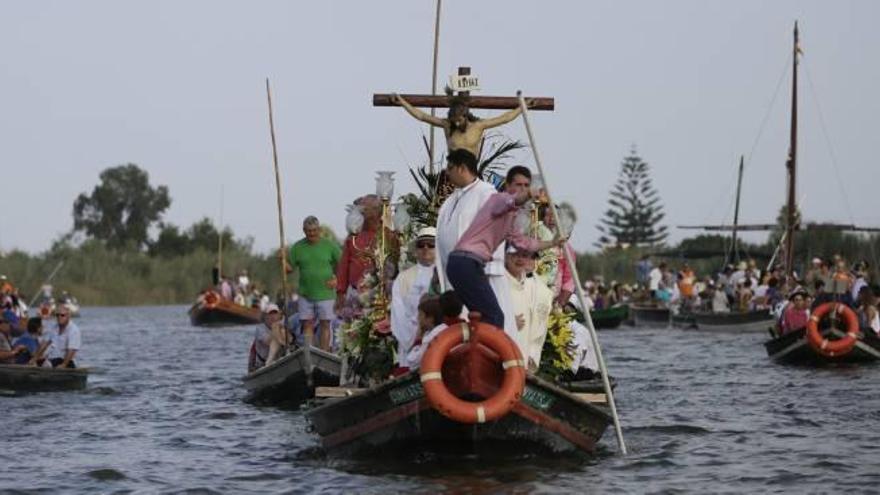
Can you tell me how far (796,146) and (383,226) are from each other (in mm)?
41308

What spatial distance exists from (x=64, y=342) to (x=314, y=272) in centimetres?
517

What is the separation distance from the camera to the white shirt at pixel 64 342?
2705cm

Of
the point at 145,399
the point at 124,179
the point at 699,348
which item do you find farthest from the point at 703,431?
the point at 124,179

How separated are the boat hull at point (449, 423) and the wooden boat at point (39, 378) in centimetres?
999

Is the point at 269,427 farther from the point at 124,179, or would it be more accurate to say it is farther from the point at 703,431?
the point at 124,179

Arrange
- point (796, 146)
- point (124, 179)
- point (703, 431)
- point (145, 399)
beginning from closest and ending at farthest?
point (703, 431) < point (145, 399) < point (796, 146) < point (124, 179)

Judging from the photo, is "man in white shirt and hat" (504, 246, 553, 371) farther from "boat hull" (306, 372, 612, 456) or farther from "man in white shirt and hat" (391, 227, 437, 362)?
"man in white shirt and hat" (391, 227, 437, 362)

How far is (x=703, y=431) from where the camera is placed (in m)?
20.4

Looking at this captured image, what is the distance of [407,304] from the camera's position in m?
16.8

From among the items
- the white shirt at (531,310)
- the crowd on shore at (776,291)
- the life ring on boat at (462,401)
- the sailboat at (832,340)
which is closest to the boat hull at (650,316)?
the crowd on shore at (776,291)

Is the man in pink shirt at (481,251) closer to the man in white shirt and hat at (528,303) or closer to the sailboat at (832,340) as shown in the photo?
the man in white shirt and hat at (528,303)

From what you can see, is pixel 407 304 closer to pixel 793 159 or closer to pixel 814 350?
pixel 814 350

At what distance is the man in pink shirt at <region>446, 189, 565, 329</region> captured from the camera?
15.3 meters

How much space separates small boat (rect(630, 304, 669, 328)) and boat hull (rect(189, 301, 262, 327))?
532 inches
